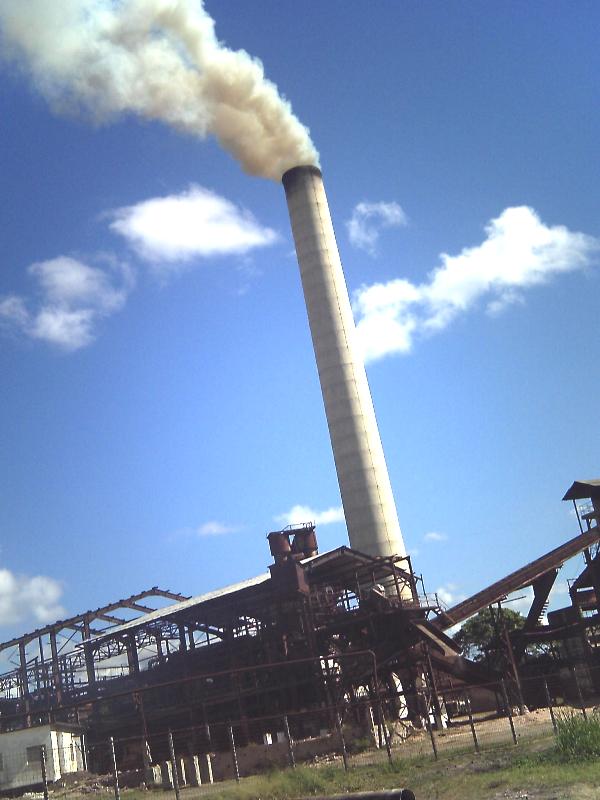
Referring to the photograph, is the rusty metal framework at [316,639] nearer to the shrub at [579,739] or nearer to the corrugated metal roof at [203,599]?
the corrugated metal roof at [203,599]

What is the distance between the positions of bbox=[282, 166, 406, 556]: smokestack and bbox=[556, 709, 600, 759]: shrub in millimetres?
27264

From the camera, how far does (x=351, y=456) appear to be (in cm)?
Result: 4531

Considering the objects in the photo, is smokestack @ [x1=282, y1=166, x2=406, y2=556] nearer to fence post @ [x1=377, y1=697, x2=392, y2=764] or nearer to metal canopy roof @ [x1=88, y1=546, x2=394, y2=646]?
metal canopy roof @ [x1=88, y1=546, x2=394, y2=646]

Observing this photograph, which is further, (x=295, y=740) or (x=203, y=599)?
(x=203, y=599)

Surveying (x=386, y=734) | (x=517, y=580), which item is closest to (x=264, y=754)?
(x=386, y=734)

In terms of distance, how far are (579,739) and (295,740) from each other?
14.7 metres

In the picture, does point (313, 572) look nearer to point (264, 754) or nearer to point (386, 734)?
point (264, 754)

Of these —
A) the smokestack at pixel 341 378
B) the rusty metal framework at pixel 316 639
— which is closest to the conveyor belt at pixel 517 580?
the rusty metal framework at pixel 316 639

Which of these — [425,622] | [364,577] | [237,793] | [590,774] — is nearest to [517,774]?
[590,774]

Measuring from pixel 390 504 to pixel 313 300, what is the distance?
508 inches

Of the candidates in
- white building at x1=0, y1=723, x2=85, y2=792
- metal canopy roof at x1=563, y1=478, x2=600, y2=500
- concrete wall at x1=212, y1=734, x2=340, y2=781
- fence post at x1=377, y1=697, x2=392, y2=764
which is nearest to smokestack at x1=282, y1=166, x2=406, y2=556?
metal canopy roof at x1=563, y1=478, x2=600, y2=500

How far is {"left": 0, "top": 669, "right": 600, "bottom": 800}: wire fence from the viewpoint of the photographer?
23.2 meters

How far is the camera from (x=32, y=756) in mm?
31109

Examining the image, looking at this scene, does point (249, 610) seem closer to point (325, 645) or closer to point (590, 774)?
point (325, 645)
